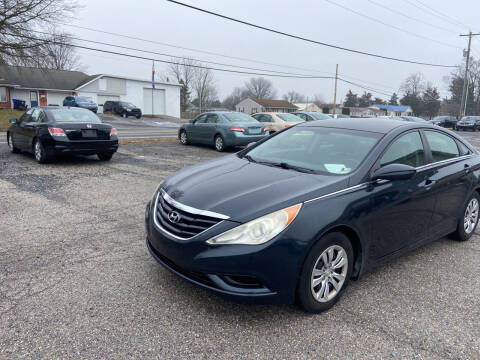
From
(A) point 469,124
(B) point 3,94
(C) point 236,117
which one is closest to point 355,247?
(C) point 236,117

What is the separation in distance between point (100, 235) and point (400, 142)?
362cm

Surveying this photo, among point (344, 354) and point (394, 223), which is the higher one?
point (394, 223)

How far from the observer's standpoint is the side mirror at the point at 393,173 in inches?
128

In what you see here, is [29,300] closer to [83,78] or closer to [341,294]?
[341,294]

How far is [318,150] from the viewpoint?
385 centimetres

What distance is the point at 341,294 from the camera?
3141 millimetres

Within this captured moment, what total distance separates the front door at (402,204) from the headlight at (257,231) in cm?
99

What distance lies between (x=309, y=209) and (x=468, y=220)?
3113mm

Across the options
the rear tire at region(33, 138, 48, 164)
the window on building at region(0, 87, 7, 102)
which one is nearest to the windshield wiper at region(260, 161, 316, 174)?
the rear tire at region(33, 138, 48, 164)

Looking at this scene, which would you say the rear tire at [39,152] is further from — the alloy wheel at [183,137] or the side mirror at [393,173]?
the side mirror at [393,173]

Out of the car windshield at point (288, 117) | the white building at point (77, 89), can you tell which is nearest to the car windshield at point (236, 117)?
the car windshield at point (288, 117)

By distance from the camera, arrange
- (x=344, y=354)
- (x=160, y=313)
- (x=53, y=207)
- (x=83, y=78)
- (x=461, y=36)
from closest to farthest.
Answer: (x=344, y=354) < (x=160, y=313) < (x=53, y=207) < (x=461, y=36) < (x=83, y=78)

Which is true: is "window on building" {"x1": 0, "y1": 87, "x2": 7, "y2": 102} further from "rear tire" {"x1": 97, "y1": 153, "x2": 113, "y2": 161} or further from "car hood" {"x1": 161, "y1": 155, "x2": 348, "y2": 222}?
"car hood" {"x1": 161, "y1": 155, "x2": 348, "y2": 222}

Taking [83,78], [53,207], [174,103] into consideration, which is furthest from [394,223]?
[83,78]
